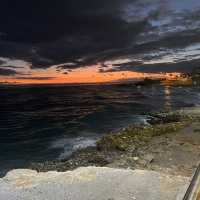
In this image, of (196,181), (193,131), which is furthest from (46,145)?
(196,181)

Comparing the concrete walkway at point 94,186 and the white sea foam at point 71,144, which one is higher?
the concrete walkway at point 94,186

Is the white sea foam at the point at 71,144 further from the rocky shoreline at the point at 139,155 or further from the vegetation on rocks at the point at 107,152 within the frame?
the rocky shoreline at the point at 139,155

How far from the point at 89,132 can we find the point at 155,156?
18.8 m

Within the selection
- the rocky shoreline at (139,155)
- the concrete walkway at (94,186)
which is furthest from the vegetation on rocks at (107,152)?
the concrete walkway at (94,186)

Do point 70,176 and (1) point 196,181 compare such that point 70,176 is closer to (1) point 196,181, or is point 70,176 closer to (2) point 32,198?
(2) point 32,198

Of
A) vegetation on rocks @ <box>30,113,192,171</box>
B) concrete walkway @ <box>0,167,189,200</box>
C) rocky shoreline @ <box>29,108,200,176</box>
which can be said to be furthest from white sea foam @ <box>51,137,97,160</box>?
Result: concrete walkway @ <box>0,167,189,200</box>

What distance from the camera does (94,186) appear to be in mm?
10219

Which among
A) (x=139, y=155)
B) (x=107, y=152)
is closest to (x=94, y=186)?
(x=139, y=155)

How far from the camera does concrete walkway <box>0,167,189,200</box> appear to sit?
31.5 feet

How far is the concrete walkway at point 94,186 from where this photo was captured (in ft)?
31.5

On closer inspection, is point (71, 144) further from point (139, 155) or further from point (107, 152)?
point (139, 155)

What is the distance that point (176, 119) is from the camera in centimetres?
3775

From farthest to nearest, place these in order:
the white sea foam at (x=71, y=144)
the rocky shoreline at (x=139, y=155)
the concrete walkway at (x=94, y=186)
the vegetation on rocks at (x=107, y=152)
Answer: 1. the white sea foam at (x=71, y=144)
2. the vegetation on rocks at (x=107, y=152)
3. the rocky shoreline at (x=139, y=155)
4. the concrete walkway at (x=94, y=186)

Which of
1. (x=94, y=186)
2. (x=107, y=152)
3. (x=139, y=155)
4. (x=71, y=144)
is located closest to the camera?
(x=94, y=186)
